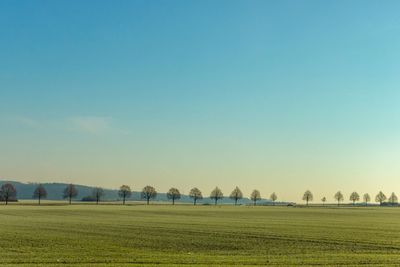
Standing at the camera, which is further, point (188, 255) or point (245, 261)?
point (188, 255)

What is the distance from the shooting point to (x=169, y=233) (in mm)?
53219

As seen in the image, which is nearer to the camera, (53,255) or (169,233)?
(53,255)

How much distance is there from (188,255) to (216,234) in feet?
58.3

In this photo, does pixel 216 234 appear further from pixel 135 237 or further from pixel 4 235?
pixel 4 235

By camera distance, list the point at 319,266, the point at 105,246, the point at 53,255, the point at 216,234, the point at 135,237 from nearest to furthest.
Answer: the point at 319,266, the point at 53,255, the point at 105,246, the point at 135,237, the point at 216,234

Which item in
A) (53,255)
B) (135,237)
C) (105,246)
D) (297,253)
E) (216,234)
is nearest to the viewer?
(53,255)

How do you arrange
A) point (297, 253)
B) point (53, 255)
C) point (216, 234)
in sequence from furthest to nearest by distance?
1. point (216, 234)
2. point (297, 253)
3. point (53, 255)

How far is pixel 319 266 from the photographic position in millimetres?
28578

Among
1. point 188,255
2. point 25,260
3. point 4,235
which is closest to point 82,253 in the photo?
point 25,260

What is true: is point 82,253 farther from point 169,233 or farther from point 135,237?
point 169,233

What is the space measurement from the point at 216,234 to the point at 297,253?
649 inches

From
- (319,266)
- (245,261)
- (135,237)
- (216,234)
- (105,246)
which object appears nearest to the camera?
(319,266)

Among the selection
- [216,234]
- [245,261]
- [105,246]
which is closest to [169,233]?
[216,234]

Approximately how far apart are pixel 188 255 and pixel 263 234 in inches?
761
